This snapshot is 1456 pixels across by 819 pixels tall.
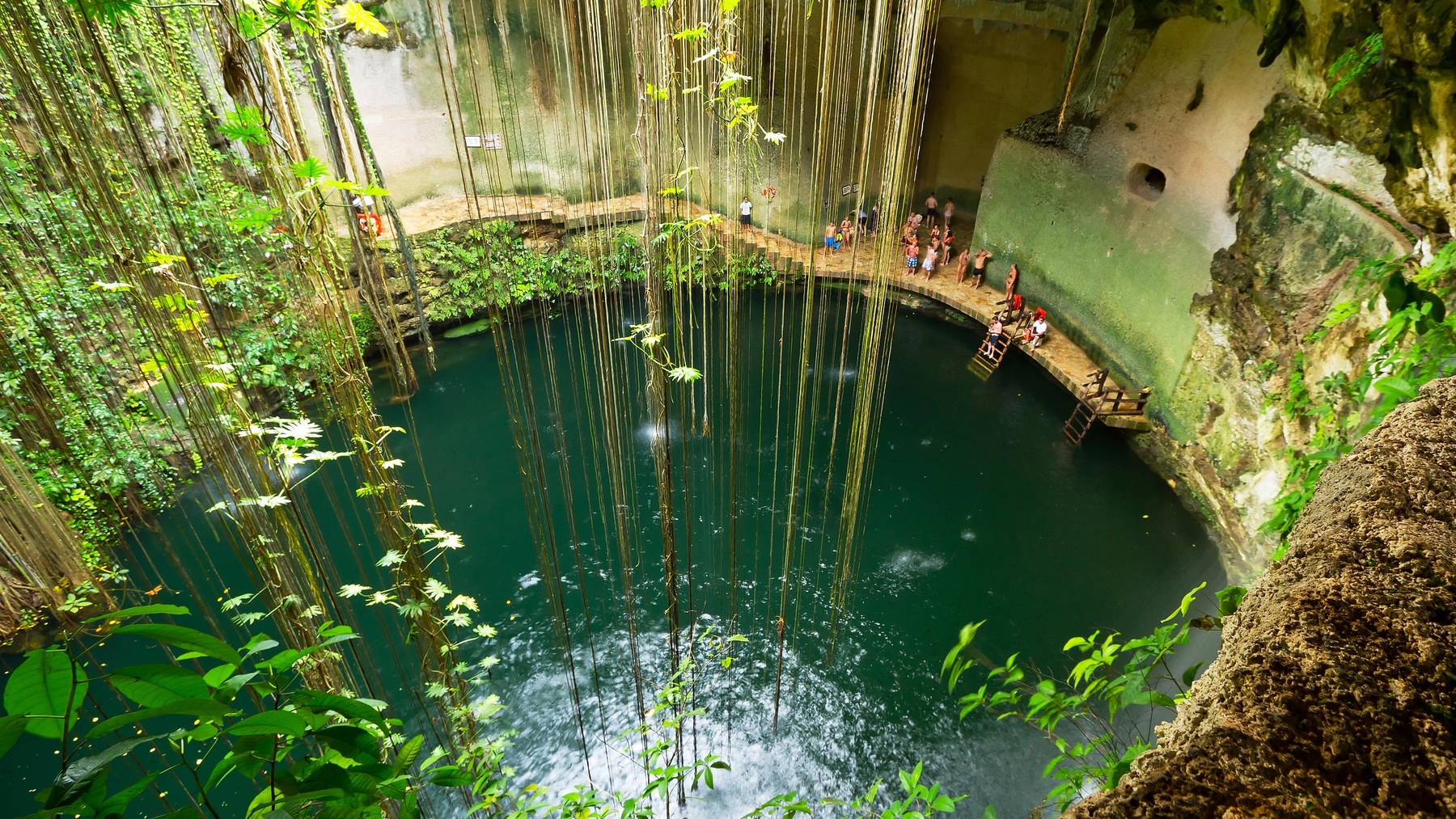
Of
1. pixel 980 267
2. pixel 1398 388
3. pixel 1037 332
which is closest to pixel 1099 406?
pixel 1037 332

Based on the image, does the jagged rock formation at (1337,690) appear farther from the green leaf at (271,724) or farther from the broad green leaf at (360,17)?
the broad green leaf at (360,17)

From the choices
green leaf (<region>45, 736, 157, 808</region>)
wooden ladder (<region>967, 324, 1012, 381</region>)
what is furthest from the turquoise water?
green leaf (<region>45, 736, 157, 808</region>)

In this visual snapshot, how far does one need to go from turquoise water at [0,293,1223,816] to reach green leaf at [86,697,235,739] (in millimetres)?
1994

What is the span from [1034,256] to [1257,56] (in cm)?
294

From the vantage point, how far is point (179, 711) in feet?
1.60

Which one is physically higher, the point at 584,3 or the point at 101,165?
the point at 584,3

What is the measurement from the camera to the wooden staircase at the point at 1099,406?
20.1ft

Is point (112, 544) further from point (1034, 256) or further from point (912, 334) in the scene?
point (1034, 256)

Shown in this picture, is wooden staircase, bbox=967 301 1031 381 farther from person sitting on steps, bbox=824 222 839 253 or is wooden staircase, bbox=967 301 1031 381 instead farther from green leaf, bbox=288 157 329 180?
green leaf, bbox=288 157 329 180

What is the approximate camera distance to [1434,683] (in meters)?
0.55

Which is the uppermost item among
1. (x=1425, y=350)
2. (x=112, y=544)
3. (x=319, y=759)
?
(x=319, y=759)

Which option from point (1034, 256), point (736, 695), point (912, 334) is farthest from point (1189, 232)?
point (736, 695)

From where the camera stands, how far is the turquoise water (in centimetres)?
371

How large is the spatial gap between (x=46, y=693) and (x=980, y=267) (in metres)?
9.09
